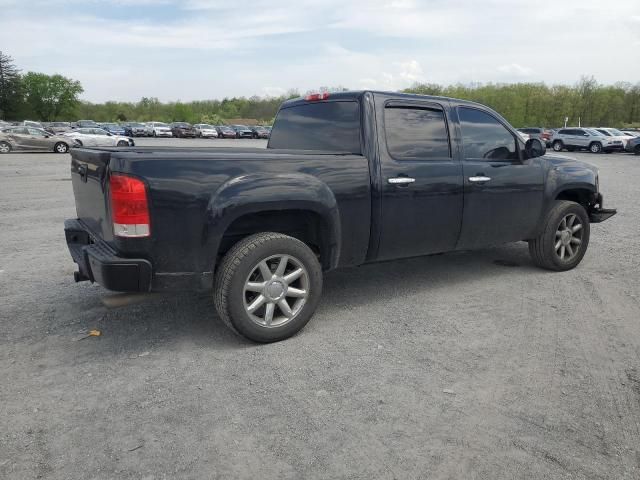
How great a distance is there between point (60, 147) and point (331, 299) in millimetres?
26767

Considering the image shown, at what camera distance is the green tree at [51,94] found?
10825 centimetres

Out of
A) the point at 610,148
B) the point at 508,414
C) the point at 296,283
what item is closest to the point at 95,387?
the point at 296,283

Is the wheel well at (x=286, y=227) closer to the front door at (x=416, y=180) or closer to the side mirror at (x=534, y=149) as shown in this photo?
the front door at (x=416, y=180)

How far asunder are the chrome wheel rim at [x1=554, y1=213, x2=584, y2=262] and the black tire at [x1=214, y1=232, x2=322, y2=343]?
3.32 metres

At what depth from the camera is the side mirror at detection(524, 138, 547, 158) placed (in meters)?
5.38

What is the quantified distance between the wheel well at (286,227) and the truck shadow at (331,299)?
0.64 meters

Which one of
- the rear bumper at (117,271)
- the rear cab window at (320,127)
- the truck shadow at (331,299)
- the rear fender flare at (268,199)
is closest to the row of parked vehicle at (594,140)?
the truck shadow at (331,299)

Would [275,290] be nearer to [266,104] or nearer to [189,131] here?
[189,131]

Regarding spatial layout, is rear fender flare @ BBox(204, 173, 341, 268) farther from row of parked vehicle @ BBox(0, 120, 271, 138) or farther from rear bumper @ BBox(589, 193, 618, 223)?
row of parked vehicle @ BBox(0, 120, 271, 138)

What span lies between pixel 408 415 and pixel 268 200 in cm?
171

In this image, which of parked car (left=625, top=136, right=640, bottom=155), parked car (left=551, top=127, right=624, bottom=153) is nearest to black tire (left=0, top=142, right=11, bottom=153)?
parked car (left=551, top=127, right=624, bottom=153)

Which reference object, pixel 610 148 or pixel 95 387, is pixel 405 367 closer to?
pixel 95 387

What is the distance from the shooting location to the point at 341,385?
333 centimetres

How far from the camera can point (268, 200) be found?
3.71 meters
